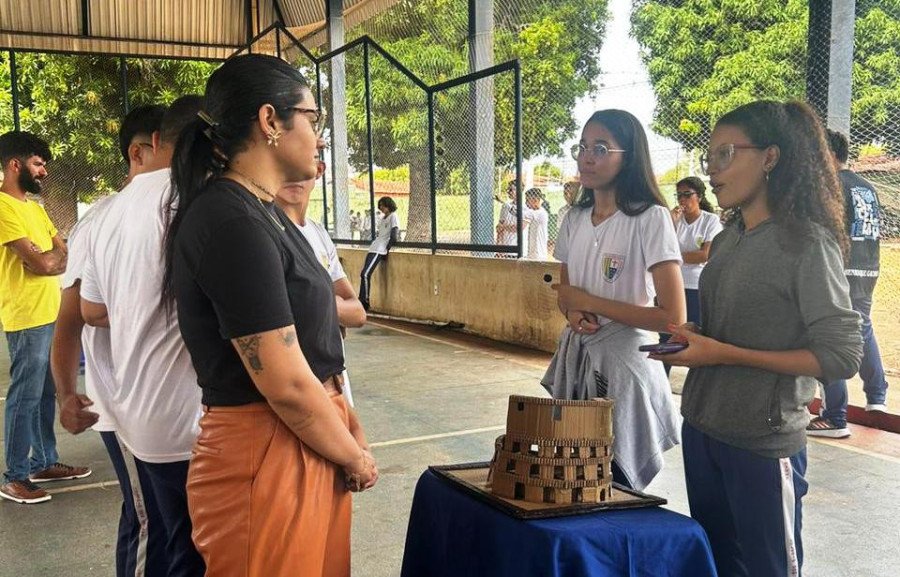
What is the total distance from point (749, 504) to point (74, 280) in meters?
2.05

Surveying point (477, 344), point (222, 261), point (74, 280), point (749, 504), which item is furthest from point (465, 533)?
point (477, 344)

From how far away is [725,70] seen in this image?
42.0ft

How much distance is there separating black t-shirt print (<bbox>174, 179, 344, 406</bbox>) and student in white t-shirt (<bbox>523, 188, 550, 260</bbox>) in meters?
8.58

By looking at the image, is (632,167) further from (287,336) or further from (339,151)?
(339,151)

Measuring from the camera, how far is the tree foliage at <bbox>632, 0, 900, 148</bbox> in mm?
9859

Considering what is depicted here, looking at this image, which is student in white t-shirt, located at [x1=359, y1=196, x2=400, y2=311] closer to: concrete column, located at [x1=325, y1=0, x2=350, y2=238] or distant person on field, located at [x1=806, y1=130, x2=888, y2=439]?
concrete column, located at [x1=325, y1=0, x2=350, y2=238]

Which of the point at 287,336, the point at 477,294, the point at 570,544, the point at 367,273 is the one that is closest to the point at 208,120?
the point at 287,336

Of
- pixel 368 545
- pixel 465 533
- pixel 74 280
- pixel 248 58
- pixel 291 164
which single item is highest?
pixel 248 58

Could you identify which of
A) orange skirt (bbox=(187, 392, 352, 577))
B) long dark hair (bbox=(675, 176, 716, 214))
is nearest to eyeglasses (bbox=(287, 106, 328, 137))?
orange skirt (bbox=(187, 392, 352, 577))

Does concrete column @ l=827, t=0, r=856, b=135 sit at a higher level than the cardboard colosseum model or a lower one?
higher

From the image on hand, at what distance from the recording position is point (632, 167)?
2.58 meters

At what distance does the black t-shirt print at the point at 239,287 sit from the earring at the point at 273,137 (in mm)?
129

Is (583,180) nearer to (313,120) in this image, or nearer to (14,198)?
(313,120)

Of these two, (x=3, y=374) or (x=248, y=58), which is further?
(x=3, y=374)
